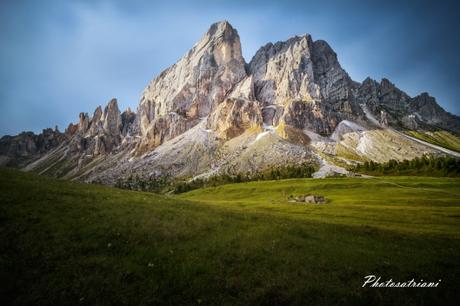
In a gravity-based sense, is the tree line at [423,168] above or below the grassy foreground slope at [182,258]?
below

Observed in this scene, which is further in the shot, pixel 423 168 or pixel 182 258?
pixel 423 168

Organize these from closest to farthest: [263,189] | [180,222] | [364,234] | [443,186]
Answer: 1. [180,222]
2. [364,234]
3. [443,186]
4. [263,189]

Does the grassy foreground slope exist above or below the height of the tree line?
above

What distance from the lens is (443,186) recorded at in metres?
100

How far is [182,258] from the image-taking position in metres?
16.0

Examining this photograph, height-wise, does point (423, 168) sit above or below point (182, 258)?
below

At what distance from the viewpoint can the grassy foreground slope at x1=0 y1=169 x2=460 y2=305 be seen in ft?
40.7

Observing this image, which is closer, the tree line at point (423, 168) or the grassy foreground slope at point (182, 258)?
the grassy foreground slope at point (182, 258)

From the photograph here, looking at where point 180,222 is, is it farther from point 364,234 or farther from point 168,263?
point 364,234

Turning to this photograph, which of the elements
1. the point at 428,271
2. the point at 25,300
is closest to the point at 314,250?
the point at 428,271

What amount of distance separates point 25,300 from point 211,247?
10736 mm

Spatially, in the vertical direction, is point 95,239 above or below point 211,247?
above

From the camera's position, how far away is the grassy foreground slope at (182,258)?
488 inches

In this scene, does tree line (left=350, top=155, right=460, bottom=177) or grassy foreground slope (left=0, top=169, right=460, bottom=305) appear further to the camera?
tree line (left=350, top=155, right=460, bottom=177)
